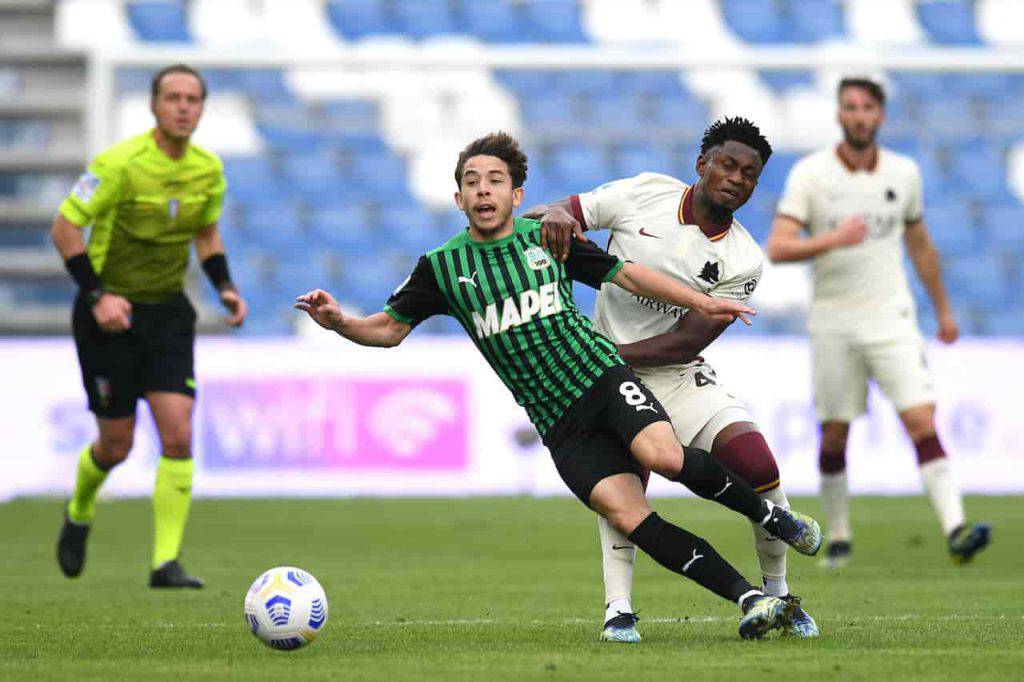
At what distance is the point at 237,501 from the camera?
1683cm

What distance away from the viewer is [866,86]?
9.37 m

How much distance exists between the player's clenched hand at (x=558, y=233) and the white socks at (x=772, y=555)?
1129 millimetres

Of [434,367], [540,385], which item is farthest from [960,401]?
[540,385]

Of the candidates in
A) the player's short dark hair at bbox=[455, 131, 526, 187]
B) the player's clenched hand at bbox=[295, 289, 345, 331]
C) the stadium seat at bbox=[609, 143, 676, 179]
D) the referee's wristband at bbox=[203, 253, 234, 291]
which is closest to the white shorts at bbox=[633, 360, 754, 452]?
the player's short dark hair at bbox=[455, 131, 526, 187]

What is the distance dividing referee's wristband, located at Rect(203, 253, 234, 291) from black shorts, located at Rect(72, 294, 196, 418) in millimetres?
289

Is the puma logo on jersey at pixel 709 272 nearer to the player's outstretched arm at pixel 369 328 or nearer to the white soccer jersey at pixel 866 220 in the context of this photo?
the player's outstretched arm at pixel 369 328

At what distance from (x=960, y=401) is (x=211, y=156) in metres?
10.7

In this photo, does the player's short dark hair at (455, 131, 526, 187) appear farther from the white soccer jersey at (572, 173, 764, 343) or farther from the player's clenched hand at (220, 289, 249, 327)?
the player's clenched hand at (220, 289, 249, 327)

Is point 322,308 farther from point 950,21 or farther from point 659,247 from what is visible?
point 950,21

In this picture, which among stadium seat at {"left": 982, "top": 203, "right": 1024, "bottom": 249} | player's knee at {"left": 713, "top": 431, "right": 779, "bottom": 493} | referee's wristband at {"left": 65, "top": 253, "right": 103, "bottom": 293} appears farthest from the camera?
stadium seat at {"left": 982, "top": 203, "right": 1024, "bottom": 249}

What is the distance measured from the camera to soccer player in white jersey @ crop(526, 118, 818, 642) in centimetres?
612

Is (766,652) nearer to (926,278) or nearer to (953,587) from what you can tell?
(953,587)

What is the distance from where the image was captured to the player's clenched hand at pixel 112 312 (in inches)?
312

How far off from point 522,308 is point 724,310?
0.68 metres
